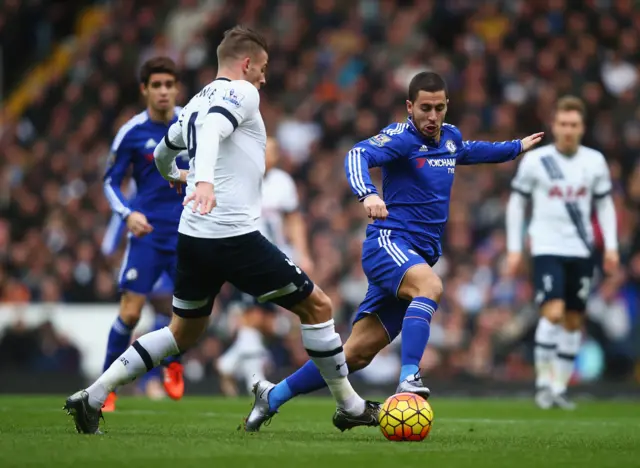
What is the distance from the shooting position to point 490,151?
806 cm

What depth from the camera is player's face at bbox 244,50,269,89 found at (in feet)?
22.2

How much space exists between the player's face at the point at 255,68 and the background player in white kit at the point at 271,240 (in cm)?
460

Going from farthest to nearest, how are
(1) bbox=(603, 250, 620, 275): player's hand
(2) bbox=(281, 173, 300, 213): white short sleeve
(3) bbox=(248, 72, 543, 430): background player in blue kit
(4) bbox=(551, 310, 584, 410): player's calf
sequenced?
(2) bbox=(281, 173, 300, 213): white short sleeve < (4) bbox=(551, 310, 584, 410): player's calf < (1) bbox=(603, 250, 620, 275): player's hand < (3) bbox=(248, 72, 543, 430): background player in blue kit

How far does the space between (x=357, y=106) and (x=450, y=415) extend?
10.1m

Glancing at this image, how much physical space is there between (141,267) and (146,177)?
706 millimetres

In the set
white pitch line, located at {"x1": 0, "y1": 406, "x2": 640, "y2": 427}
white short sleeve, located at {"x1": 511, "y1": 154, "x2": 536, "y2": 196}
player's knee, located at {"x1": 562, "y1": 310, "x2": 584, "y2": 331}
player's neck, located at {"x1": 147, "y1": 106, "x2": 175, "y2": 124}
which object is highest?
player's neck, located at {"x1": 147, "y1": 106, "x2": 175, "y2": 124}

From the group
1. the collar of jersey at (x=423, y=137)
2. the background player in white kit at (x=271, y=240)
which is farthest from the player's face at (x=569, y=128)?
the collar of jersey at (x=423, y=137)

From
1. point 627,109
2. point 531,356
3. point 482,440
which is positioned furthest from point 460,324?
point 482,440

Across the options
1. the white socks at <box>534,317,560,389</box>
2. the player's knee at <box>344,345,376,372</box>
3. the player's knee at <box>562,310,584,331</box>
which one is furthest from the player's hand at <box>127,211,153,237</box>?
the player's knee at <box>562,310,584,331</box>

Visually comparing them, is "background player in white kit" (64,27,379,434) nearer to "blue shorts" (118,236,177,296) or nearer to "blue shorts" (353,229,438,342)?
"blue shorts" (353,229,438,342)

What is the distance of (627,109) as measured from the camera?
18391 mm

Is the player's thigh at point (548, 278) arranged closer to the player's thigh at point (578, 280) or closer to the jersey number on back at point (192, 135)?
the player's thigh at point (578, 280)

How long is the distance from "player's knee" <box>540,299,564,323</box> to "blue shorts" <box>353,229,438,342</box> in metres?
3.65

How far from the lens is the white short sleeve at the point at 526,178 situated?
11.5 m
